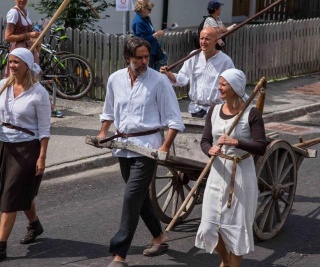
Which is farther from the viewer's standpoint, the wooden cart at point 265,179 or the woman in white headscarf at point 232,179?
the wooden cart at point 265,179

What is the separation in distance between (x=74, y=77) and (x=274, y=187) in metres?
6.67

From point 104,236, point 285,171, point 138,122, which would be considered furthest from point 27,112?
point 285,171

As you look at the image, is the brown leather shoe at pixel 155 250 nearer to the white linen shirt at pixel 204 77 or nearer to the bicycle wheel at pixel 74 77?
the white linen shirt at pixel 204 77

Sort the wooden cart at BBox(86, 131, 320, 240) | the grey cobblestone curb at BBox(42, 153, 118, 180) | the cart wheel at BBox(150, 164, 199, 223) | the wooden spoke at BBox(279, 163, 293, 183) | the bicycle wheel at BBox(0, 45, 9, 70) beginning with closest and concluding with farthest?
the wooden cart at BBox(86, 131, 320, 240), the wooden spoke at BBox(279, 163, 293, 183), the cart wheel at BBox(150, 164, 199, 223), the grey cobblestone curb at BBox(42, 153, 118, 180), the bicycle wheel at BBox(0, 45, 9, 70)

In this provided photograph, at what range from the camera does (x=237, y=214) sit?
6512 millimetres

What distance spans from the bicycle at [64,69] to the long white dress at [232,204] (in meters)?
7.27

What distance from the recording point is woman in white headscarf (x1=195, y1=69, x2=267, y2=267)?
649 cm

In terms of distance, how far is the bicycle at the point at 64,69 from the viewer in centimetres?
1361

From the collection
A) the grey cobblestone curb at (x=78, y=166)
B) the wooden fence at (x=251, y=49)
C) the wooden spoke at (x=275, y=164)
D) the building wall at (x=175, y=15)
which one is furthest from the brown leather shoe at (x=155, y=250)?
the building wall at (x=175, y=15)

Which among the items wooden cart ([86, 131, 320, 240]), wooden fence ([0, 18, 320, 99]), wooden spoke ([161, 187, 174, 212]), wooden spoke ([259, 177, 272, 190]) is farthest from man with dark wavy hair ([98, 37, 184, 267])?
wooden fence ([0, 18, 320, 99])

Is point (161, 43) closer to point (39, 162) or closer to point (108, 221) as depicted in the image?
point (108, 221)

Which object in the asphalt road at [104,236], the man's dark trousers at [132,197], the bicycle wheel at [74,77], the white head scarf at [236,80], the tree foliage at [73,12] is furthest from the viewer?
the tree foliage at [73,12]

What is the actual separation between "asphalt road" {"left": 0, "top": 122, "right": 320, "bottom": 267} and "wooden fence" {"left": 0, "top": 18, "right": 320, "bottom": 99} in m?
4.66

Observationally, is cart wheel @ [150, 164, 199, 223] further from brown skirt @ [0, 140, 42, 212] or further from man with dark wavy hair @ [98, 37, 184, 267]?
brown skirt @ [0, 140, 42, 212]
